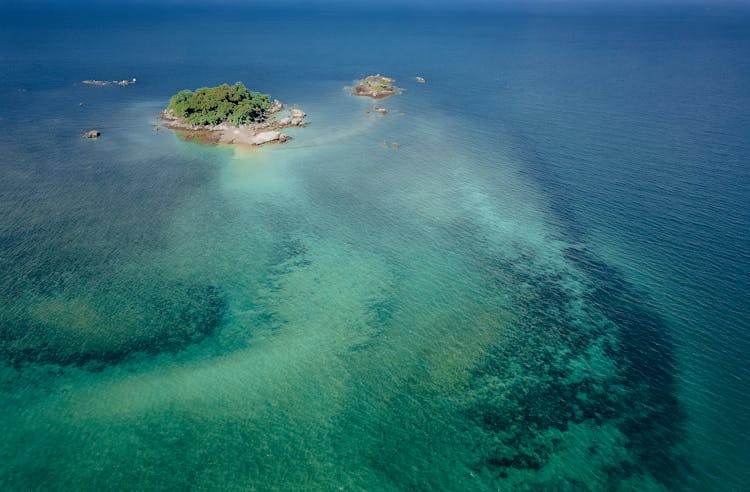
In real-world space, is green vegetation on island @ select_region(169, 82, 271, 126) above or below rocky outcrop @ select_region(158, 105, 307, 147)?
above

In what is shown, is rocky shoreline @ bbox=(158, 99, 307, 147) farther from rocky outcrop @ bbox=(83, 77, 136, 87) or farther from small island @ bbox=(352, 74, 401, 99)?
rocky outcrop @ bbox=(83, 77, 136, 87)

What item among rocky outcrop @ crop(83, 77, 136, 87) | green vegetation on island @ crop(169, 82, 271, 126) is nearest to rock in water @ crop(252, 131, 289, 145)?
green vegetation on island @ crop(169, 82, 271, 126)

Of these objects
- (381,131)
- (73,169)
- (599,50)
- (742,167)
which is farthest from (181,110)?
(599,50)

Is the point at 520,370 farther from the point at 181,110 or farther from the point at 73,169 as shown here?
the point at 181,110

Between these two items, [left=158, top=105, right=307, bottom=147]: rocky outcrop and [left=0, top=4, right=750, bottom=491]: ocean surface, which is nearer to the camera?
[left=0, top=4, right=750, bottom=491]: ocean surface

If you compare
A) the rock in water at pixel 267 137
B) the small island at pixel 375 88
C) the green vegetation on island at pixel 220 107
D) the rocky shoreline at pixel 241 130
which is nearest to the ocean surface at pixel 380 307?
the rock in water at pixel 267 137
